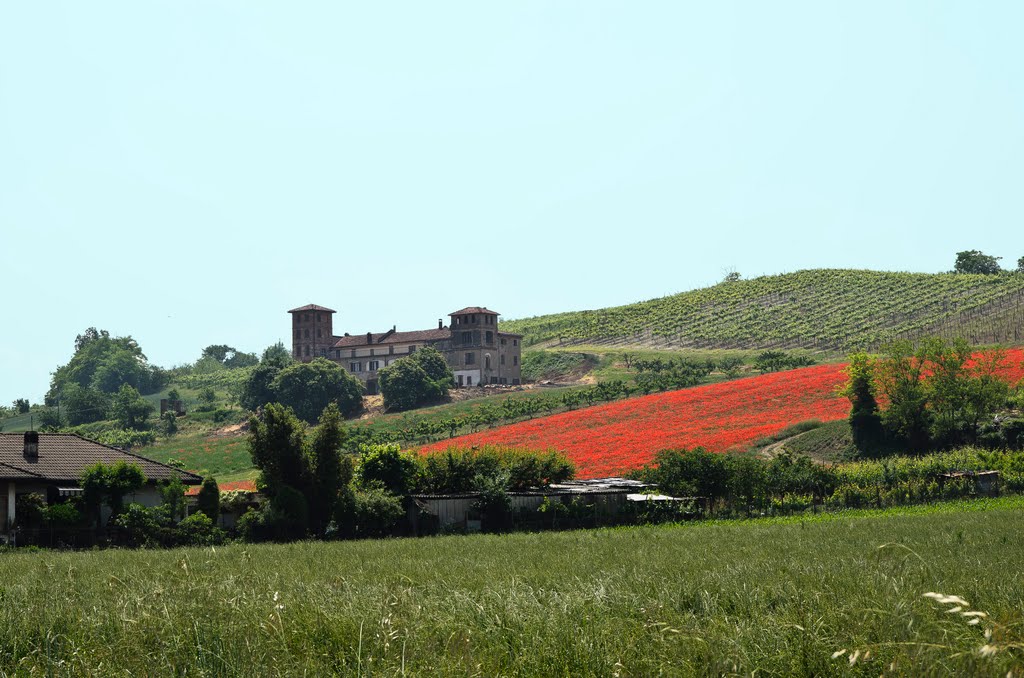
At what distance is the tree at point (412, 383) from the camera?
5037 inches

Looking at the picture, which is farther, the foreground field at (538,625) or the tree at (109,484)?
the tree at (109,484)

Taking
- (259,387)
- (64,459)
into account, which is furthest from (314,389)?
(64,459)

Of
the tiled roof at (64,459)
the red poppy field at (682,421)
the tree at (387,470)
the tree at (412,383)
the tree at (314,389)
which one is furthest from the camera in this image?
the tree at (412,383)

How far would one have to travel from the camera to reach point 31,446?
169 feet

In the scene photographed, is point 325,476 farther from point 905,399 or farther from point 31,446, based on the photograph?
point 905,399

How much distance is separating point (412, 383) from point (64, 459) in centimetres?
7724

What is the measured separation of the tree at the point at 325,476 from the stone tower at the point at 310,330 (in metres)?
114

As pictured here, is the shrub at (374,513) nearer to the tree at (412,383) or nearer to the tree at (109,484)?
the tree at (109,484)

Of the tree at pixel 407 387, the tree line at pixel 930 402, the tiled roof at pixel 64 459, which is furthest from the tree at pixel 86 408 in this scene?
the tree line at pixel 930 402

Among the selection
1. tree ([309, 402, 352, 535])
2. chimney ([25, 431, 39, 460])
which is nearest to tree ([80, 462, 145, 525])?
chimney ([25, 431, 39, 460])

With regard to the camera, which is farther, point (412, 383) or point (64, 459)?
point (412, 383)

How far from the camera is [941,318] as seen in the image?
140 metres

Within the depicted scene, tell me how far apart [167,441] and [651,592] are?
4434 inches

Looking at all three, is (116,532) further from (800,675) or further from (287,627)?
(800,675)
